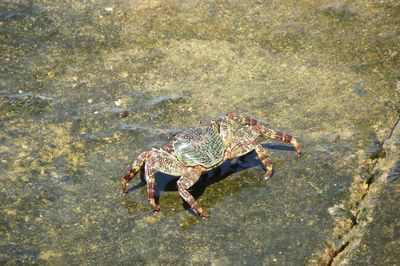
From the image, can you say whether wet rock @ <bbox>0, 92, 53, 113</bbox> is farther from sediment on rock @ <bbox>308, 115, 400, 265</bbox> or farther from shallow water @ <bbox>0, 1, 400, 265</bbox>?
sediment on rock @ <bbox>308, 115, 400, 265</bbox>

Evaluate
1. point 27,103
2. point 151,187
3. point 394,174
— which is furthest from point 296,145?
point 27,103

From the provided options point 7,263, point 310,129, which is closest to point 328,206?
point 310,129

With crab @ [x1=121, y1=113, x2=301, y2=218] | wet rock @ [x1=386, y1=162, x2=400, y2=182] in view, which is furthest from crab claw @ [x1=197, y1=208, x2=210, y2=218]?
wet rock @ [x1=386, y1=162, x2=400, y2=182]

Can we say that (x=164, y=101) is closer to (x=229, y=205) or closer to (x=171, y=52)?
(x=171, y=52)

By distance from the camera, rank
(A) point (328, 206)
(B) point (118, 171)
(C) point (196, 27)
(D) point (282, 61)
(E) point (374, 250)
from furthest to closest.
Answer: (C) point (196, 27) < (D) point (282, 61) < (B) point (118, 171) < (A) point (328, 206) < (E) point (374, 250)

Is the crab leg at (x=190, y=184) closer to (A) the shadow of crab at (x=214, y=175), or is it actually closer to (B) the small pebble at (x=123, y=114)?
(A) the shadow of crab at (x=214, y=175)

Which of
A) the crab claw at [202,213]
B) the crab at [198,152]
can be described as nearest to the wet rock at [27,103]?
the crab at [198,152]
